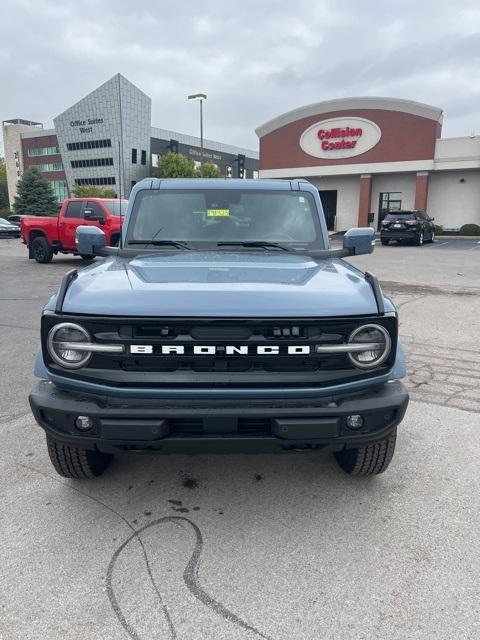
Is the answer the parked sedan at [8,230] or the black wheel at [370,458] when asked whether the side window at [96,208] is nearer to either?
the black wheel at [370,458]

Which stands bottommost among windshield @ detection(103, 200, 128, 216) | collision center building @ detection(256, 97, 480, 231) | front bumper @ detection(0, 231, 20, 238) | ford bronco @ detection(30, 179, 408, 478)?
front bumper @ detection(0, 231, 20, 238)

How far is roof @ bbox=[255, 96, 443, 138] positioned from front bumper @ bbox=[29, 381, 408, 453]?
3191cm

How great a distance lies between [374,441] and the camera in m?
2.50

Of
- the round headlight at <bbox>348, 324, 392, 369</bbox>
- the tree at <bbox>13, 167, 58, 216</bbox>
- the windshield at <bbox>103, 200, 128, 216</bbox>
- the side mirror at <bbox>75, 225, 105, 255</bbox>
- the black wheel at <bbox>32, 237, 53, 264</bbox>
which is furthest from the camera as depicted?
the tree at <bbox>13, 167, 58, 216</bbox>

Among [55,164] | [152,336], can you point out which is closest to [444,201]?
[152,336]

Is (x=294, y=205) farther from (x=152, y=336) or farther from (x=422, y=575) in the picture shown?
(x=422, y=575)

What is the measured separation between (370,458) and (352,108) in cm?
3290

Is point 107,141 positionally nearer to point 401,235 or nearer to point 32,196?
point 32,196

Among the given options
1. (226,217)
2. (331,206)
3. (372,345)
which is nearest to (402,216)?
(331,206)

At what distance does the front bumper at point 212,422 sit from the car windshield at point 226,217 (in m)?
1.71

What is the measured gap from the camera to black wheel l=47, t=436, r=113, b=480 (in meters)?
2.85

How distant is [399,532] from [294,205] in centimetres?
257

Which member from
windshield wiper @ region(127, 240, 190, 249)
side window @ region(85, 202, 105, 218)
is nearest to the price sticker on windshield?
windshield wiper @ region(127, 240, 190, 249)

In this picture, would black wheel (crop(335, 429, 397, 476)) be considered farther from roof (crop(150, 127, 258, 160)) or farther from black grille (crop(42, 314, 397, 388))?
roof (crop(150, 127, 258, 160))
